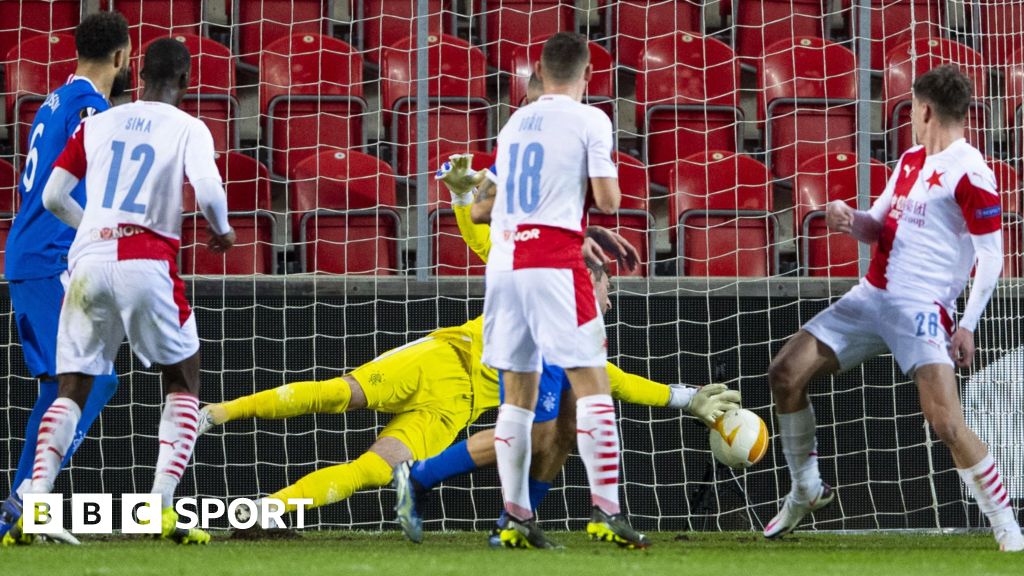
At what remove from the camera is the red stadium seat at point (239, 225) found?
693 cm

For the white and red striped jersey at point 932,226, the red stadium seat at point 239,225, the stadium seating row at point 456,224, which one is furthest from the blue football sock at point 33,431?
the white and red striped jersey at point 932,226

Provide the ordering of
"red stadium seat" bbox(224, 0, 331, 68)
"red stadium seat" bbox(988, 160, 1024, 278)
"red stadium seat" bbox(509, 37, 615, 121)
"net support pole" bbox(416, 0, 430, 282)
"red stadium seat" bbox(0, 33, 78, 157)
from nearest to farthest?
1. "net support pole" bbox(416, 0, 430, 282)
2. "red stadium seat" bbox(988, 160, 1024, 278)
3. "red stadium seat" bbox(0, 33, 78, 157)
4. "red stadium seat" bbox(509, 37, 615, 121)
5. "red stadium seat" bbox(224, 0, 331, 68)

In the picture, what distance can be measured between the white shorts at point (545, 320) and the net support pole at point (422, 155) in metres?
1.95

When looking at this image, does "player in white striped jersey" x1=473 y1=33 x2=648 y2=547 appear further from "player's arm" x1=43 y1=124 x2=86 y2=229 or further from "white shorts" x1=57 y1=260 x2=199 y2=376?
"player's arm" x1=43 y1=124 x2=86 y2=229

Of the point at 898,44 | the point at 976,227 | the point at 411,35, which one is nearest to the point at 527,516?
the point at 976,227

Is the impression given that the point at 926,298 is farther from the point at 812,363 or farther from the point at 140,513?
the point at 140,513

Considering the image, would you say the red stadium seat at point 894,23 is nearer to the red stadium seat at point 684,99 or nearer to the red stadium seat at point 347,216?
the red stadium seat at point 684,99

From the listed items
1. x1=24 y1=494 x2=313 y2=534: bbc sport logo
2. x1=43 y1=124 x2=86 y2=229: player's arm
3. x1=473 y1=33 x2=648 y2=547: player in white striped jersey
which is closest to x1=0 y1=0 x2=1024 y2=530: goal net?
x1=24 y1=494 x2=313 y2=534: bbc sport logo

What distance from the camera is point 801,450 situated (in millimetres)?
5168

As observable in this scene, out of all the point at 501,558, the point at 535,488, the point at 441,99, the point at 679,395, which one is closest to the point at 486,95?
the point at 441,99

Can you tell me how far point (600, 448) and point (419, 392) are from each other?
147 cm

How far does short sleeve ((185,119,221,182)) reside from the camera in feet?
15.1

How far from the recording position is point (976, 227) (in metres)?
4.75

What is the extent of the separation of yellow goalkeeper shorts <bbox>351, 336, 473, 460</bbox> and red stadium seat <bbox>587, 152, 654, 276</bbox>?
1362mm
